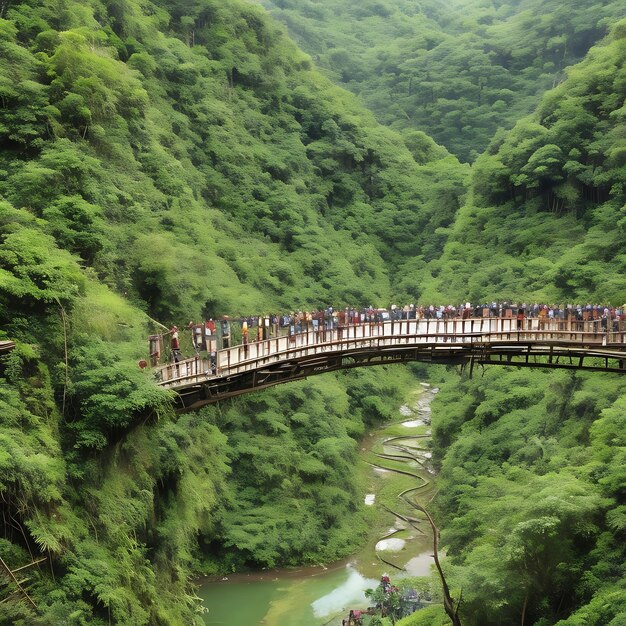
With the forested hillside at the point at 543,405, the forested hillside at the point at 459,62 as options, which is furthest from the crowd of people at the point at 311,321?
the forested hillside at the point at 459,62

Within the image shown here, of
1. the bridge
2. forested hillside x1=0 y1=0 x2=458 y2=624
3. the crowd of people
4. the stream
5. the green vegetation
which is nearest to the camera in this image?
forested hillside x1=0 y1=0 x2=458 y2=624

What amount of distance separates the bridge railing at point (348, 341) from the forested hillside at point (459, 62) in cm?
5603

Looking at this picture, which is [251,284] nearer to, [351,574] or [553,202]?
[351,574]

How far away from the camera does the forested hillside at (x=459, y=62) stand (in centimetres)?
8288

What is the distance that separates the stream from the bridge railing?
11.2m

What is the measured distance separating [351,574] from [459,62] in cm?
6500

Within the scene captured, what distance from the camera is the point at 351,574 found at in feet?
118

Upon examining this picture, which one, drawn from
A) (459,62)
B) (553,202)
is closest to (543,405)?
(553,202)

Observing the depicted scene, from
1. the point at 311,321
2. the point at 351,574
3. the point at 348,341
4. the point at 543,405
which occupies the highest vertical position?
the point at 311,321

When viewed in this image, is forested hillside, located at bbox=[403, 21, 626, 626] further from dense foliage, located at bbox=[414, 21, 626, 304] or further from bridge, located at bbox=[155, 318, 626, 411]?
bridge, located at bbox=[155, 318, 626, 411]

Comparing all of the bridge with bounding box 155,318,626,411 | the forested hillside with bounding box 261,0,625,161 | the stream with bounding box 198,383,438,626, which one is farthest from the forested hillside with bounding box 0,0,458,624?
the forested hillside with bounding box 261,0,625,161

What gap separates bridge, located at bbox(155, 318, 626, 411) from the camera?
24.1 metres

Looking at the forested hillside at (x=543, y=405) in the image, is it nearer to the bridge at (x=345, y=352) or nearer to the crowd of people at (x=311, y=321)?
the crowd of people at (x=311, y=321)

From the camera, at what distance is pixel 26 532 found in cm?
2008
